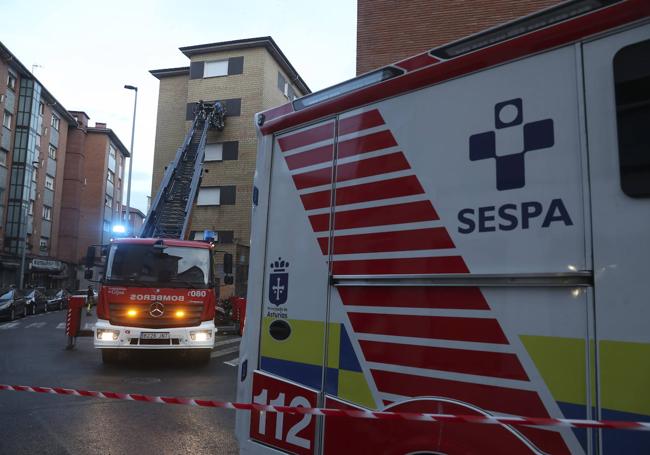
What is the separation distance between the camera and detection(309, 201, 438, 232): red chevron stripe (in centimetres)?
243

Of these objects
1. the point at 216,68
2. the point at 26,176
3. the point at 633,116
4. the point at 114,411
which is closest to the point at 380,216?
the point at 633,116

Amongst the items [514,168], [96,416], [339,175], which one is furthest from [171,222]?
[514,168]

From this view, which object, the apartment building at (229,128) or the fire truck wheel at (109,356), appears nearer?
the fire truck wheel at (109,356)

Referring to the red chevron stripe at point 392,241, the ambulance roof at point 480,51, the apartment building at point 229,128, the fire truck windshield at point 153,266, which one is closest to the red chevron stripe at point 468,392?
the red chevron stripe at point 392,241

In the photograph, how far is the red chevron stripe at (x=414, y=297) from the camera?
2213mm

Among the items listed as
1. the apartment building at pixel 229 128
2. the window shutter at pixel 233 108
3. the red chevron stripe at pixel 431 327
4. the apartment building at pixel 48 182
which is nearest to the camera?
the red chevron stripe at pixel 431 327

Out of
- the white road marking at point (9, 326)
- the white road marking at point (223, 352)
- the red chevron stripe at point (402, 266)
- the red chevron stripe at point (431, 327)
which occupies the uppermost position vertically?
the red chevron stripe at point (402, 266)

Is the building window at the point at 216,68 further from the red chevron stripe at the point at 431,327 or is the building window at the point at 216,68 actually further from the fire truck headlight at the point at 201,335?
the red chevron stripe at the point at 431,327

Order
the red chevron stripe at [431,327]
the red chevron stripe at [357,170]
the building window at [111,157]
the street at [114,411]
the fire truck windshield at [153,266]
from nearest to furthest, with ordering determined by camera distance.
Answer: the red chevron stripe at [431,327], the red chevron stripe at [357,170], the street at [114,411], the fire truck windshield at [153,266], the building window at [111,157]

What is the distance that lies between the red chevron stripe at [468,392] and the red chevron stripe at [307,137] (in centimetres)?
141

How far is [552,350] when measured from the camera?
6.41 ft

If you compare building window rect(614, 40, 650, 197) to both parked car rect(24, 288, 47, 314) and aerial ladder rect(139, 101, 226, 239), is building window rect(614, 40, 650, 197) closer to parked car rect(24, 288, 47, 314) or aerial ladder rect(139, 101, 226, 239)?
aerial ladder rect(139, 101, 226, 239)

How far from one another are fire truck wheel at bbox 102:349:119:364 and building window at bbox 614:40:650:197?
10.2m

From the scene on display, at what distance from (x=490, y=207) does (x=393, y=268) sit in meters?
0.57
